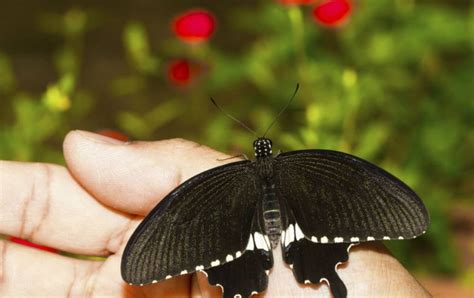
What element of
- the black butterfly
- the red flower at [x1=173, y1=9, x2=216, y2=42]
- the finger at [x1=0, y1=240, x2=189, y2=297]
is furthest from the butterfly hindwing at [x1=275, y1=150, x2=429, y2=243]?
the red flower at [x1=173, y1=9, x2=216, y2=42]

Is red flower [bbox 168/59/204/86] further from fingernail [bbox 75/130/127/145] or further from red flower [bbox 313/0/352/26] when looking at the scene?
fingernail [bbox 75/130/127/145]

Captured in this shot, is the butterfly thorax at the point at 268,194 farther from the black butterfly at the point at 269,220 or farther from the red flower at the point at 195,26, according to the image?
the red flower at the point at 195,26

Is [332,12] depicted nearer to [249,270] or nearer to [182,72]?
[182,72]

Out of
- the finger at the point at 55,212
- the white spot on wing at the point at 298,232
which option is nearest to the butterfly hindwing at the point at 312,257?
the white spot on wing at the point at 298,232

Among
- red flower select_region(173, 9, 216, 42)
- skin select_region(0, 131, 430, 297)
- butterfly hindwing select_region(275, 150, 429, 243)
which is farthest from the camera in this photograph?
red flower select_region(173, 9, 216, 42)

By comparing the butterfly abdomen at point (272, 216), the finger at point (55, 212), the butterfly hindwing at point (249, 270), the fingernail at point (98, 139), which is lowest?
the butterfly hindwing at point (249, 270)

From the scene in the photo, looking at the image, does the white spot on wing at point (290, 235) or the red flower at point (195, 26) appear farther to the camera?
the red flower at point (195, 26)
